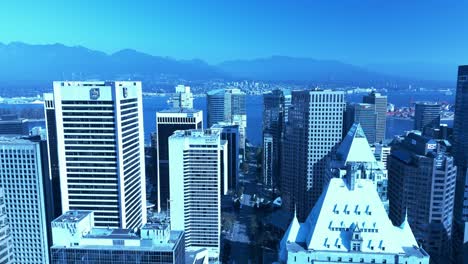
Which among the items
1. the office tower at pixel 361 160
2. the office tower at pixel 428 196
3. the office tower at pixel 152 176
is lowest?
the office tower at pixel 152 176

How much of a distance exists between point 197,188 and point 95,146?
736 inches

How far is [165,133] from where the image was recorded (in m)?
75.1

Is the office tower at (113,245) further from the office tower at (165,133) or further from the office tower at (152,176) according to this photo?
the office tower at (152,176)

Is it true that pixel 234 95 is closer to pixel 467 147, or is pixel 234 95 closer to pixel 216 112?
pixel 216 112

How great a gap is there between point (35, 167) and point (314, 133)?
43.0 meters

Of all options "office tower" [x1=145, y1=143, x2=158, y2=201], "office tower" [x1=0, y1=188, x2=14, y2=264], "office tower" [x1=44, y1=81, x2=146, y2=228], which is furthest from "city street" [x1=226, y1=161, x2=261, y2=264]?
"office tower" [x1=0, y1=188, x2=14, y2=264]

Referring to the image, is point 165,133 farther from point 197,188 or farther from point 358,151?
point 358,151

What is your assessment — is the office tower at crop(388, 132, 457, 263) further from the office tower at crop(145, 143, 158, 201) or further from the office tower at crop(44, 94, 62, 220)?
the office tower at crop(145, 143, 158, 201)

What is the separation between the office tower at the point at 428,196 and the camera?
1908 inches

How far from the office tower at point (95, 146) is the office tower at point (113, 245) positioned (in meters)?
10.4

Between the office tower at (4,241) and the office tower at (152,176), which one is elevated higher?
the office tower at (4,241)

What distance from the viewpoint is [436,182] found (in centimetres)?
4856

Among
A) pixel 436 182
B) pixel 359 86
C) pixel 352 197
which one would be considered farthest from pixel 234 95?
pixel 352 197

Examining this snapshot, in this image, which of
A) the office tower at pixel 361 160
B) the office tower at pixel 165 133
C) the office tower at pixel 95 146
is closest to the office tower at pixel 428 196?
the office tower at pixel 361 160
